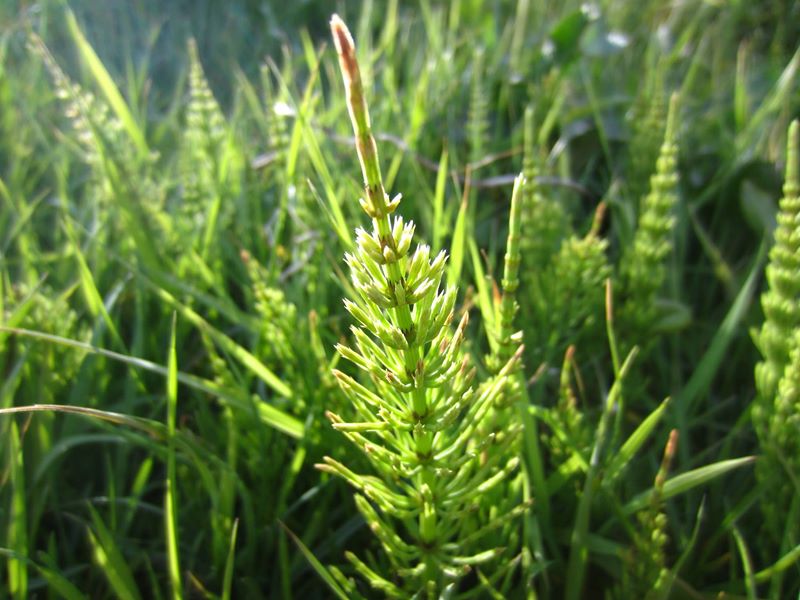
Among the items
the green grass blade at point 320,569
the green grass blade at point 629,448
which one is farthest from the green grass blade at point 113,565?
the green grass blade at point 629,448

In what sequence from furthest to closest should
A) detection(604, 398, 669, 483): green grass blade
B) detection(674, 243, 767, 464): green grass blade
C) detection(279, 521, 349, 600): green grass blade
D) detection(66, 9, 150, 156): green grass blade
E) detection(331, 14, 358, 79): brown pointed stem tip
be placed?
detection(66, 9, 150, 156): green grass blade, detection(674, 243, 767, 464): green grass blade, detection(604, 398, 669, 483): green grass blade, detection(279, 521, 349, 600): green grass blade, detection(331, 14, 358, 79): brown pointed stem tip

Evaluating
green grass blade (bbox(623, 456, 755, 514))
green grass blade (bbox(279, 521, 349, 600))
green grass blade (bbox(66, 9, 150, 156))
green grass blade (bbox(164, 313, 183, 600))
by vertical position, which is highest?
green grass blade (bbox(66, 9, 150, 156))

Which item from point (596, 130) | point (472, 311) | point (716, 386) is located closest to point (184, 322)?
point (472, 311)

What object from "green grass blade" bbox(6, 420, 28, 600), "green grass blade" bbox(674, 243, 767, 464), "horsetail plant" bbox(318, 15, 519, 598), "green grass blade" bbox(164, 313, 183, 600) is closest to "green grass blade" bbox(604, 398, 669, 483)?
"horsetail plant" bbox(318, 15, 519, 598)

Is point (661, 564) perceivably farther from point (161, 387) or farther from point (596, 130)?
point (596, 130)

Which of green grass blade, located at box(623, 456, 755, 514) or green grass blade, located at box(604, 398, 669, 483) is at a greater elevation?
green grass blade, located at box(604, 398, 669, 483)

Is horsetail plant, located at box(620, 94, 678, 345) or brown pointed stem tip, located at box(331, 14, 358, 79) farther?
horsetail plant, located at box(620, 94, 678, 345)

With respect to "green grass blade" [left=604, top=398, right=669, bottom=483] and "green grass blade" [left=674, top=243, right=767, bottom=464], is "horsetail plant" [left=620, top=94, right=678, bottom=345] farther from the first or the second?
"green grass blade" [left=604, top=398, right=669, bottom=483]

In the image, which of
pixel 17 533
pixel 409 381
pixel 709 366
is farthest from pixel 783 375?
pixel 17 533
